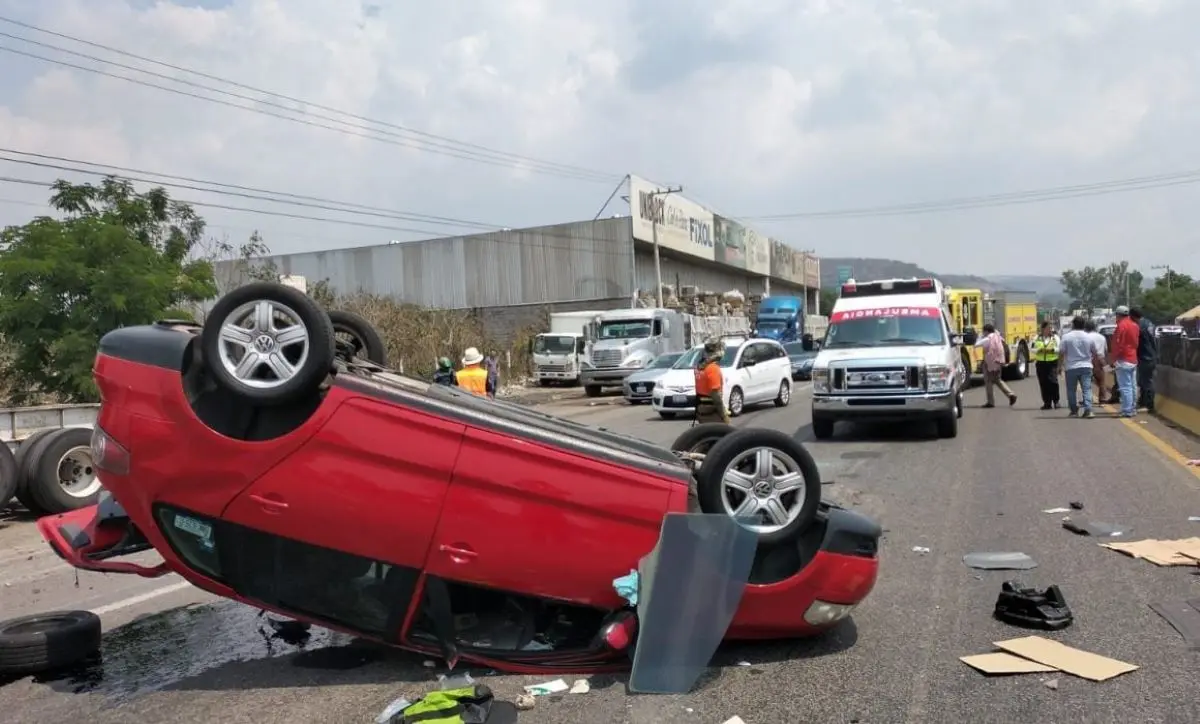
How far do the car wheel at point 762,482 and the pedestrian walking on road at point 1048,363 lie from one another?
1491cm

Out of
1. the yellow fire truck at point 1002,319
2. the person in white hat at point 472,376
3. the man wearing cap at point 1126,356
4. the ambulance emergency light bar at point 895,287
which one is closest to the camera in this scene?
the person in white hat at point 472,376

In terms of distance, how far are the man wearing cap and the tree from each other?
1617 cm

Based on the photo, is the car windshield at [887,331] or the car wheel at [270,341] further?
the car windshield at [887,331]

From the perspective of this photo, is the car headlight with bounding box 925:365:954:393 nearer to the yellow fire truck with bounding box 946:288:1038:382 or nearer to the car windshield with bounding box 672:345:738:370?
the car windshield with bounding box 672:345:738:370

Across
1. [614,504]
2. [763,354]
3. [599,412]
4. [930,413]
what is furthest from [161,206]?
[614,504]

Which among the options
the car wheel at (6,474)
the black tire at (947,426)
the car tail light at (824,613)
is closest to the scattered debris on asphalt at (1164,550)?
the car tail light at (824,613)

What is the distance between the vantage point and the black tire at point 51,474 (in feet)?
32.5

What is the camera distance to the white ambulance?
14008 mm

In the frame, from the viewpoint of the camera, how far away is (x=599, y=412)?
24.4 metres

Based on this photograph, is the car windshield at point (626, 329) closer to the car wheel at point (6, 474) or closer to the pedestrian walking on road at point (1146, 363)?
the pedestrian walking on road at point (1146, 363)

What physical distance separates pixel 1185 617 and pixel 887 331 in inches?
404

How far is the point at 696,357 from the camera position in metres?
23.6

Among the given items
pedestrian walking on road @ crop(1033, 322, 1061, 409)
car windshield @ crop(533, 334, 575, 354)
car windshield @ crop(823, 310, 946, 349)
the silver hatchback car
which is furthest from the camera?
car windshield @ crop(533, 334, 575, 354)

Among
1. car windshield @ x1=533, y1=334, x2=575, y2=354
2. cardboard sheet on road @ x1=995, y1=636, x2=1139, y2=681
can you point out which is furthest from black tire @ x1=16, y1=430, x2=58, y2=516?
car windshield @ x1=533, y1=334, x2=575, y2=354
